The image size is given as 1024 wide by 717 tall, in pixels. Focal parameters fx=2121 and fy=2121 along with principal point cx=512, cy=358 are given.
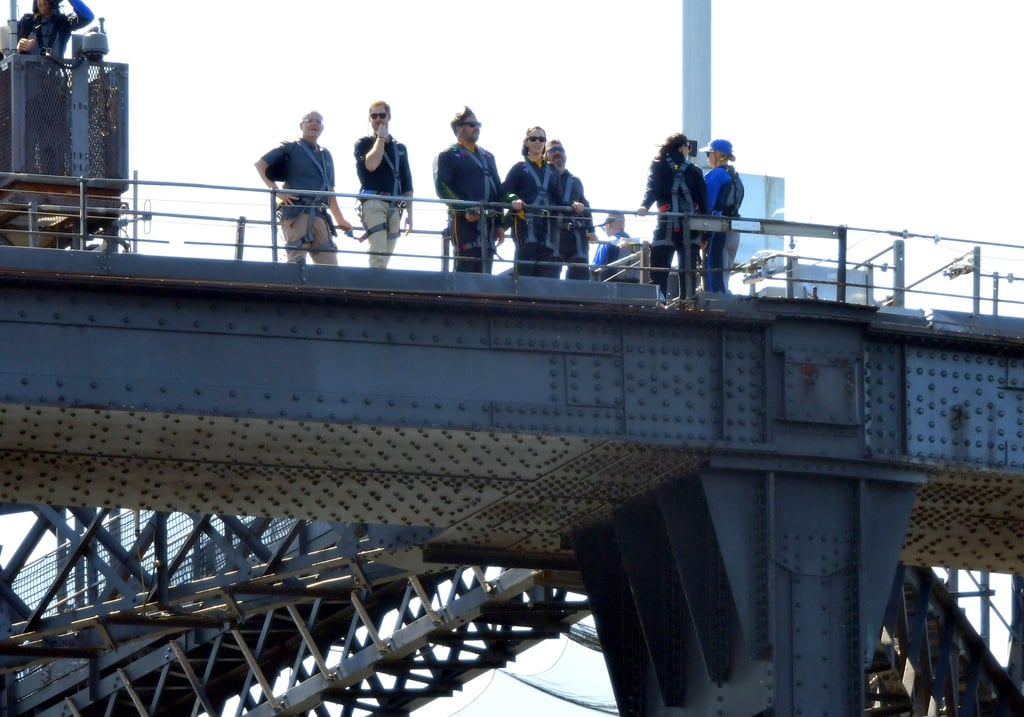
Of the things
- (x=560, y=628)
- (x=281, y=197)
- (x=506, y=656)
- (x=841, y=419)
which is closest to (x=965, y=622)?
(x=560, y=628)

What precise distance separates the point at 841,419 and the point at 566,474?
9.87 ft

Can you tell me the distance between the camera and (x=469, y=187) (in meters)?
22.9

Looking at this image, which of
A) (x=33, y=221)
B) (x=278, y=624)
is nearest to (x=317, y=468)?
(x=33, y=221)

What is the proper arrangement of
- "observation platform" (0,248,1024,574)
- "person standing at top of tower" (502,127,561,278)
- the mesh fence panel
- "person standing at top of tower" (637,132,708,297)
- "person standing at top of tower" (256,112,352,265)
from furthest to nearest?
the mesh fence panel, "person standing at top of tower" (637,132,708,297), "person standing at top of tower" (502,127,561,278), "person standing at top of tower" (256,112,352,265), "observation platform" (0,248,1024,574)

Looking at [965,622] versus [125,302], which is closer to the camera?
[125,302]

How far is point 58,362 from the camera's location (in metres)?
20.5

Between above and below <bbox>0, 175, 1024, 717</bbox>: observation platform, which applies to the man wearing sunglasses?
above

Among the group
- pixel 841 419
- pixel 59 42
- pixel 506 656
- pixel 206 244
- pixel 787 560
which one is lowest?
pixel 506 656

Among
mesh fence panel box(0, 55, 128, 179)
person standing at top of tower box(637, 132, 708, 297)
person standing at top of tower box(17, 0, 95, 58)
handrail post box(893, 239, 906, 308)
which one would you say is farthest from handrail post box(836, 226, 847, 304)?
person standing at top of tower box(17, 0, 95, 58)

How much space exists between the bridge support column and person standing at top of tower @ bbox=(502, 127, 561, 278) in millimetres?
2823

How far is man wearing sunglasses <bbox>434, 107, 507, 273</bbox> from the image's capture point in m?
22.5

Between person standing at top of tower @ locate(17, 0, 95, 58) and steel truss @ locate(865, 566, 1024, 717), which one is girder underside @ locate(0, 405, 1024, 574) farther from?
steel truss @ locate(865, 566, 1024, 717)

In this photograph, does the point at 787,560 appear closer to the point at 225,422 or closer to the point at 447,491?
the point at 447,491

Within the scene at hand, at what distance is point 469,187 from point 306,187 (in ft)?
5.79
